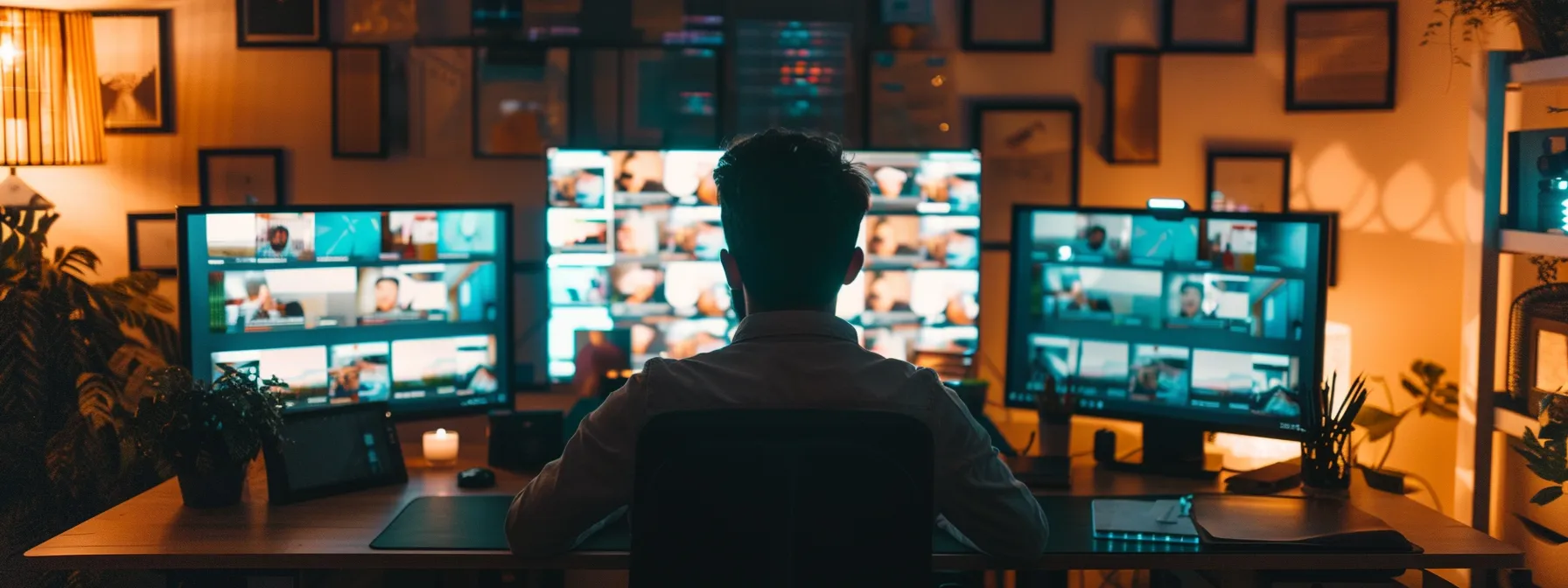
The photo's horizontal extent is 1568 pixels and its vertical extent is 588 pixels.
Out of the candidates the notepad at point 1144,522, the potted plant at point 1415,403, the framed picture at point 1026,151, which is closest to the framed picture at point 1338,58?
the framed picture at point 1026,151

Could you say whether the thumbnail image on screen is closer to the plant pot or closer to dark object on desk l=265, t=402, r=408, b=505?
dark object on desk l=265, t=402, r=408, b=505

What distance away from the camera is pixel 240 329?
2.50m

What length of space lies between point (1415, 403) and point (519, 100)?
98.7 inches

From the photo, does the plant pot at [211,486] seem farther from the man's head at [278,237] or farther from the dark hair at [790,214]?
the dark hair at [790,214]

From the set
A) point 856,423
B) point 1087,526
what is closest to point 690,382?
point 856,423

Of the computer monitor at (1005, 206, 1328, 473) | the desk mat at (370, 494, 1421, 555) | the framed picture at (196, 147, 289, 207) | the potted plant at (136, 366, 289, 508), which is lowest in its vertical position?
the desk mat at (370, 494, 1421, 555)

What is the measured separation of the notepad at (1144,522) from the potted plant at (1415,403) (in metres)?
1.15

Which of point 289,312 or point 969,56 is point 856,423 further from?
point 969,56

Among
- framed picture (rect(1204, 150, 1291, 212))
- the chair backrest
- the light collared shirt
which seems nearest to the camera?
the chair backrest

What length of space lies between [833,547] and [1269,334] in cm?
153

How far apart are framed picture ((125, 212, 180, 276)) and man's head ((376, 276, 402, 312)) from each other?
0.93 meters

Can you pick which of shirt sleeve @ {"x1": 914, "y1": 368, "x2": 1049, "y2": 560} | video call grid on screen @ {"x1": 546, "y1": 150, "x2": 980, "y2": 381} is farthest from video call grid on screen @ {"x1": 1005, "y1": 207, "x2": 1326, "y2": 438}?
shirt sleeve @ {"x1": 914, "y1": 368, "x2": 1049, "y2": 560}

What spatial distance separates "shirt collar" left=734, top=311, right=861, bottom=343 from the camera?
151 centimetres

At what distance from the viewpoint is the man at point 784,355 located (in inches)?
58.5
